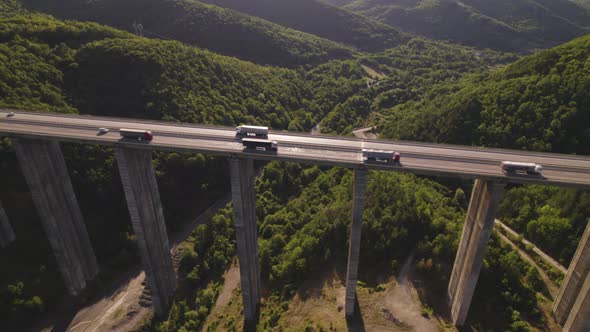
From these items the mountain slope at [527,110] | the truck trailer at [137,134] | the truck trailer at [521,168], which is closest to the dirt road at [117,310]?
the truck trailer at [137,134]

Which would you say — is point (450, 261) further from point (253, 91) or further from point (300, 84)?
point (300, 84)

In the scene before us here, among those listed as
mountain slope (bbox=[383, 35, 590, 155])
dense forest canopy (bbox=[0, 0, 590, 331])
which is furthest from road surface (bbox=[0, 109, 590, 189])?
mountain slope (bbox=[383, 35, 590, 155])

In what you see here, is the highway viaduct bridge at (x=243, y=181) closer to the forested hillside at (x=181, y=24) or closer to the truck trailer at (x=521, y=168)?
the truck trailer at (x=521, y=168)

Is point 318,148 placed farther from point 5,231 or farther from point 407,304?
point 5,231

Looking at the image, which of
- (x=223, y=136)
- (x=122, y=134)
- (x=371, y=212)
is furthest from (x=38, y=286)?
(x=371, y=212)

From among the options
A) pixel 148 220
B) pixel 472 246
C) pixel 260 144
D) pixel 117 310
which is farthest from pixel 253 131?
pixel 117 310

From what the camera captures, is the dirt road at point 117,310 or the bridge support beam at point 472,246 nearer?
the bridge support beam at point 472,246

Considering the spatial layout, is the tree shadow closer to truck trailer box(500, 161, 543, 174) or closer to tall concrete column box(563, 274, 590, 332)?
tall concrete column box(563, 274, 590, 332)
